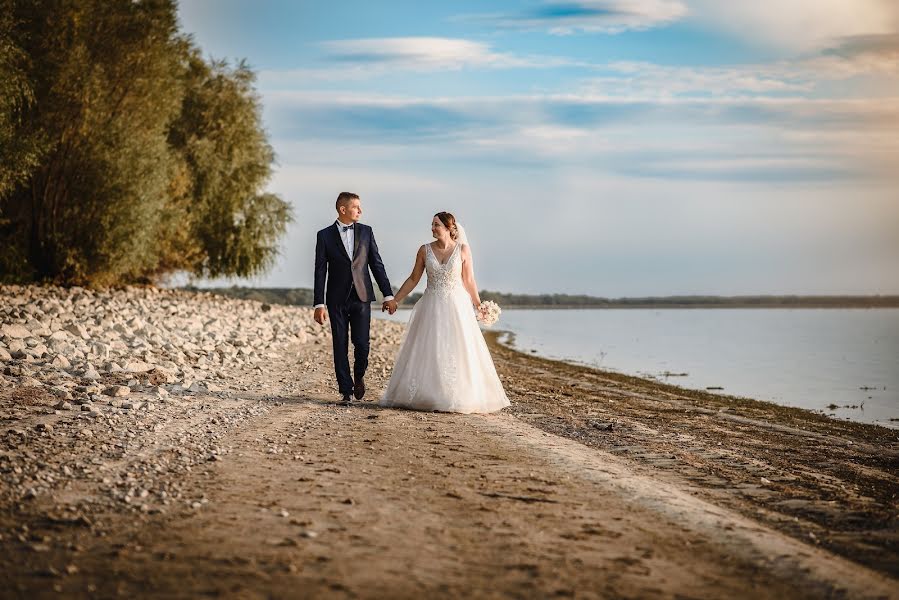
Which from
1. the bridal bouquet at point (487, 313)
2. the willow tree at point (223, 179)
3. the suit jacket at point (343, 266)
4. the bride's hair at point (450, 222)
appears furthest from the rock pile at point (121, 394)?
the willow tree at point (223, 179)

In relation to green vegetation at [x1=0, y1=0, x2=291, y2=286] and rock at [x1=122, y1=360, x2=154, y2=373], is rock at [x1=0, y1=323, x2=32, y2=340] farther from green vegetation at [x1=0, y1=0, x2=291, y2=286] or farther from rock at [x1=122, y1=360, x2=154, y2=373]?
green vegetation at [x1=0, y1=0, x2=291, y2=286]

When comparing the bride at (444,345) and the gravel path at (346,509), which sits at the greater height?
the bride at (444,345)

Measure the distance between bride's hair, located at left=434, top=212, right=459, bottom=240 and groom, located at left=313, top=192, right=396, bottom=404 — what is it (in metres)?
0.96

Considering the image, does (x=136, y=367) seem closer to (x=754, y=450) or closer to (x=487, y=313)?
(x=487, y=313)

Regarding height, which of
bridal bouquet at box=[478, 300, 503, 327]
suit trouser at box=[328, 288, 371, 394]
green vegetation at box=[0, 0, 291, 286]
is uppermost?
green vegetation at box=[0, 0, 291, 286]

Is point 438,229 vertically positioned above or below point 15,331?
above

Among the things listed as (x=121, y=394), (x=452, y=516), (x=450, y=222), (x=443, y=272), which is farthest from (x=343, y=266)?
(x=452, y=516)

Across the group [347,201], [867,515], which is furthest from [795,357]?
[867,515]

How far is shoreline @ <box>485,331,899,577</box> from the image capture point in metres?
6.66

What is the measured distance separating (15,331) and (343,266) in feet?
24.5

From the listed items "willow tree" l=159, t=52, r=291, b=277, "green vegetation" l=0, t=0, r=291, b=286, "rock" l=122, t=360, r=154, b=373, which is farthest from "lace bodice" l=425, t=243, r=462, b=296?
"willow tree" l=159, t=52, r=291, b=277

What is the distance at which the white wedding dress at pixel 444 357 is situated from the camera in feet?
38.4

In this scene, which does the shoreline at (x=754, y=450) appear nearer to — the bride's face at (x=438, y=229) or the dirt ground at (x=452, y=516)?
the dirt ground at (x=452, y=516)

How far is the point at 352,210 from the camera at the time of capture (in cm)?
1174
